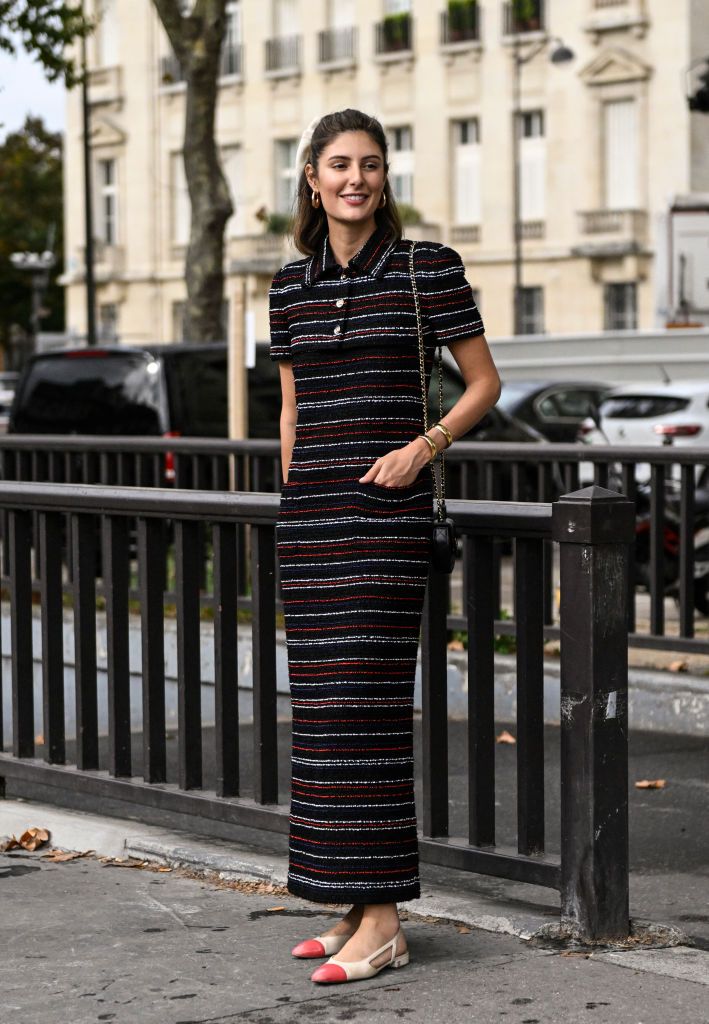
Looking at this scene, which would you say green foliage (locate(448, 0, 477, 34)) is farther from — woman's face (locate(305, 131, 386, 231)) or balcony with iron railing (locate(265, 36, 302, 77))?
woman's face (locate(305, 131, 386, 231))

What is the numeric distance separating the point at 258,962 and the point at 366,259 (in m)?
1.65

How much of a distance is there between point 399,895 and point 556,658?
4423 mm

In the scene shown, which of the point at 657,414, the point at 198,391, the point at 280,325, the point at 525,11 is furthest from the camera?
the point at 525,11

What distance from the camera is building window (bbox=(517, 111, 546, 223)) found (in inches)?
1895

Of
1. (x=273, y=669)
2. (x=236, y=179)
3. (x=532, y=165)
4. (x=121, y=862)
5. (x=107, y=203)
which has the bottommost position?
(x=121, y=862)

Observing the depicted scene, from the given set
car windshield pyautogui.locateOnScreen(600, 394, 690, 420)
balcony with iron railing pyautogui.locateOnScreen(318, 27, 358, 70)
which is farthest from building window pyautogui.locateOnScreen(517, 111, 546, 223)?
car windshield pyautogui.locateOnScreen(600, 394, 690, 420)

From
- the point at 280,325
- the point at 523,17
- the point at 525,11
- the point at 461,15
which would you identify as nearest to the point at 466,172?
the point at 461,15

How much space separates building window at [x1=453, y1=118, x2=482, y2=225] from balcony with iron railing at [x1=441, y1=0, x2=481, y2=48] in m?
1.95

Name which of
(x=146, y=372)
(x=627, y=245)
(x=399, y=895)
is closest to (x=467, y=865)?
(x=399, y=895)

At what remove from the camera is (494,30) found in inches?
1902

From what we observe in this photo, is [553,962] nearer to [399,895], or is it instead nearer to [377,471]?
[399,895]

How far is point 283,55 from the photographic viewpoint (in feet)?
175

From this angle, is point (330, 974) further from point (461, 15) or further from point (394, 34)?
point (394, 34)

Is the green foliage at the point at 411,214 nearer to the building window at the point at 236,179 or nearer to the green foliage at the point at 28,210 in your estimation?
the building window at the point at 236,179
